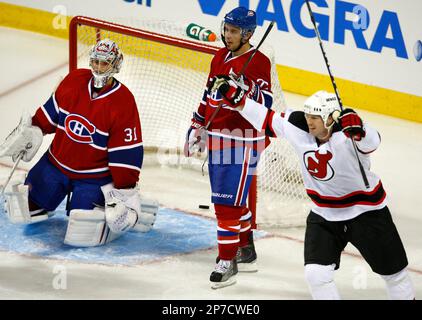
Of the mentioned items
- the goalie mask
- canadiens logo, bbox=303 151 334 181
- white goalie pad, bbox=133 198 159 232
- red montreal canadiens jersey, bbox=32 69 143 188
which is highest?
the goalie mask

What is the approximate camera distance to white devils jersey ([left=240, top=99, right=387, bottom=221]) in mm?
4297

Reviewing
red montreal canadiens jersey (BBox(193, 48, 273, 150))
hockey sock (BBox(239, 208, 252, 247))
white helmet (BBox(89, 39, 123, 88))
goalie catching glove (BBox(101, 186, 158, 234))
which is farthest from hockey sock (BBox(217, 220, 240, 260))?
white helmet (BBox(89, 39, 123, 88))

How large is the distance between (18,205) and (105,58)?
2.82ft

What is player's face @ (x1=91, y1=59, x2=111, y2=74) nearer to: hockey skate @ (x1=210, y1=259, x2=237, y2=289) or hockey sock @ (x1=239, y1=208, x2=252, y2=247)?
hockey sock @ (x1=239, y1=208, x2=252, y2=247)

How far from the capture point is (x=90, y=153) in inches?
215

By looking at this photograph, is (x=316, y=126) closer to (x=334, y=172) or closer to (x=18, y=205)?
(x=334, y=172)

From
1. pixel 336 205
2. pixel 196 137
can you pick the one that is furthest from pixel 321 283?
pixel 196 137

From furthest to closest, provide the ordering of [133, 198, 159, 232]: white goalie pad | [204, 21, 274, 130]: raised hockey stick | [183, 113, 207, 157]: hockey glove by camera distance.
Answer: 1. [133, 198, 159, 232]: white goalie pad
2. [183, 113, 207, 157]: hockey glove
3. [204, 21, 274, 130]: raised hockey stick

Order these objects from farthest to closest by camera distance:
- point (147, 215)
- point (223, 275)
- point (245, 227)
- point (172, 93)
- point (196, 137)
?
point (172, 93), point (147, 215), point (245, 227), point (196, 137), point (223, 275)

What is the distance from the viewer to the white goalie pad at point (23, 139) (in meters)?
5.60

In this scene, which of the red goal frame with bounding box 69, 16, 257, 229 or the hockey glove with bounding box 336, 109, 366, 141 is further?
the red goal frame with bounding box 69, 16, 257, 229

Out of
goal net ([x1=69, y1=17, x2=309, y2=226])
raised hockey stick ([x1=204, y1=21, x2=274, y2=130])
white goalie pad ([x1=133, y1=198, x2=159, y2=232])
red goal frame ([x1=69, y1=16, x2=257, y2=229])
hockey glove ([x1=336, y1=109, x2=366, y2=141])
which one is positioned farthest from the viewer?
goal net ([x1=69, y1=17, x2=309, y2=226])

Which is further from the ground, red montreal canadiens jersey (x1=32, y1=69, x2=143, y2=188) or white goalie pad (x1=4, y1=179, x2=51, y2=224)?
red montreal canadiens jersey (x1=32, y1=69, x2=143, y2=188)

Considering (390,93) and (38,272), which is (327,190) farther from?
(390,93)
